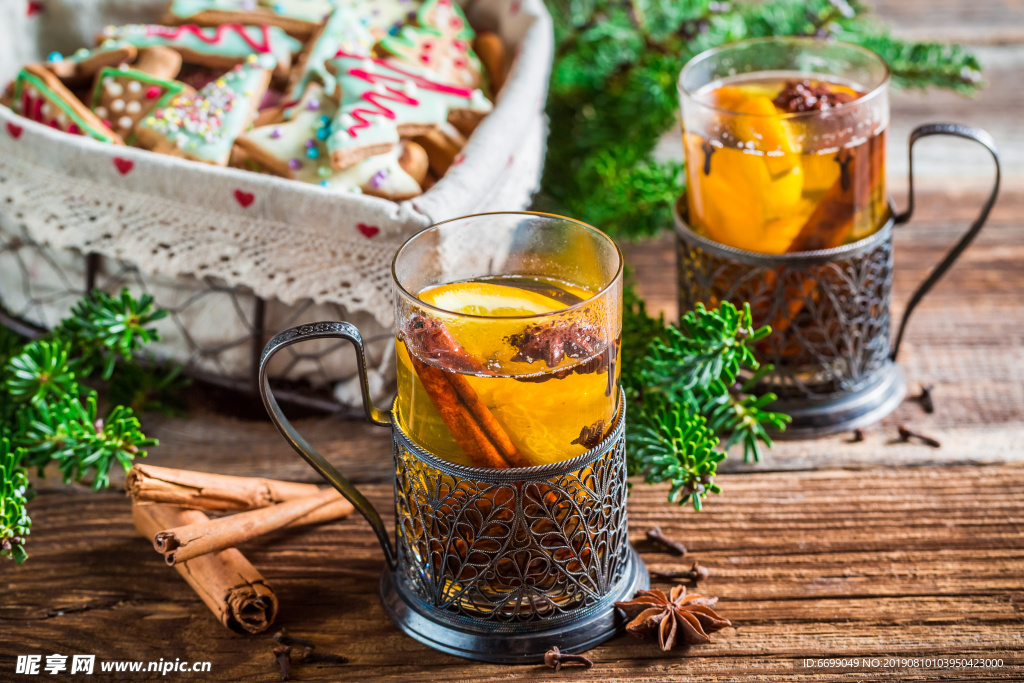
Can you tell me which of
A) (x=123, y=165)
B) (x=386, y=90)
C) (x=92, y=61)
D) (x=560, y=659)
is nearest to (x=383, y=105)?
(x=386, y=90)

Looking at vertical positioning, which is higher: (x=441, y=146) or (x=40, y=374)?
(x=441, y=146)

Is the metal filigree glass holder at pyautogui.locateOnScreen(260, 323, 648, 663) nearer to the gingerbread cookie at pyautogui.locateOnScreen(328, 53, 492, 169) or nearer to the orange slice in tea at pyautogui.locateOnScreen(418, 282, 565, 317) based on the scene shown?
the orange slice in tea at pyautogui.locateOnScreen(418, 282, 565, 317)

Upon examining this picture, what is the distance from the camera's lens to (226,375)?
1.08 meters

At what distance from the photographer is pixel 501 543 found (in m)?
0.75

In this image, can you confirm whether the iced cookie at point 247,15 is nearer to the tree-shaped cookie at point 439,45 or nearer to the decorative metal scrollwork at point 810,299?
the tree-shaped cookie at point 439,45

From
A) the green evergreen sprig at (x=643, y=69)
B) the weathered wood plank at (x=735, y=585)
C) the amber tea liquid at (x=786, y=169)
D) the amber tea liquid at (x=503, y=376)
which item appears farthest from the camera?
the green evergreen sprig at (x=643, y=69)

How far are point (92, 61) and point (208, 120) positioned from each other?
0.22 metres

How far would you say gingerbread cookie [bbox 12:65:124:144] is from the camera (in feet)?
3.44

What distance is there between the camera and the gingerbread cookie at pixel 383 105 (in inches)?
Answer: 38.8

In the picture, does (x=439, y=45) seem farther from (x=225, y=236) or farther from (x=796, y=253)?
(x=796, y=253)

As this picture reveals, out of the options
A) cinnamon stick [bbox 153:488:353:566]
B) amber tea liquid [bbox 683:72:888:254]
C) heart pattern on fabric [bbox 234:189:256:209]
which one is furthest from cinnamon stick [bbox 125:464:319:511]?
amber tea liquid [bbox 683:72:888:254]

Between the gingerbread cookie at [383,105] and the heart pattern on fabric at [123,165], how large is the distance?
198mm

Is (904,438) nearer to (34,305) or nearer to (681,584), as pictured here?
(681,584)

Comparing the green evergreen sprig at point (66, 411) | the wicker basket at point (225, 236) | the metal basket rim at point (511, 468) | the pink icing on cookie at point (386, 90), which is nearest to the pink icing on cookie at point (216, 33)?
the pink icing on cookie at point (386, 90)
